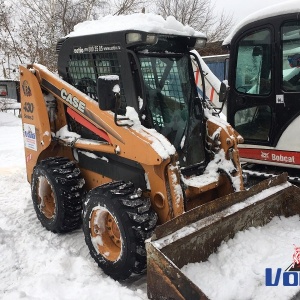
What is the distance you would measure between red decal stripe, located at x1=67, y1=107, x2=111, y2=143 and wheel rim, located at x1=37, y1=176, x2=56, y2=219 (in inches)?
30.8

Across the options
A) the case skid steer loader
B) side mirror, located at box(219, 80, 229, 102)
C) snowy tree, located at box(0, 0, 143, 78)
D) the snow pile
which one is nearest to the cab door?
side mirror, located at box(219, 80, 229, 102)

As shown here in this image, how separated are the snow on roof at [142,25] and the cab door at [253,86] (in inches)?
50.9

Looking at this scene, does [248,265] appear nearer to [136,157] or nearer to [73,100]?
[136,157]

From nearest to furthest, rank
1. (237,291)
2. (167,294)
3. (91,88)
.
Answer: (167,294), (237,291), (91,88)

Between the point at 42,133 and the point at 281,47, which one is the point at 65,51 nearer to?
the point at 42,133

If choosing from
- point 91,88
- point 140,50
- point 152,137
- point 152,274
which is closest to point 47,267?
point 152,274

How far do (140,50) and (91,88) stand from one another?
0.78 m

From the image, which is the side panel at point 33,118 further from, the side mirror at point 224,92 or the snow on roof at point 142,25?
the side mirror at point 224,92

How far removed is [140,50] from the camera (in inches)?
134

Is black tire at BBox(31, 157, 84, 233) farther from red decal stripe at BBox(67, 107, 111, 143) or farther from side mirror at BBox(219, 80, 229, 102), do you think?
side mirror at BBox(219, 80, 229, 102)

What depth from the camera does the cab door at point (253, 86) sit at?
181 inches

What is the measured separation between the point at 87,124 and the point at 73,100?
0.30m

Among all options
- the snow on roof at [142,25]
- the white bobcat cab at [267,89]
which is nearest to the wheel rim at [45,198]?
the snow on roof at [142,25]

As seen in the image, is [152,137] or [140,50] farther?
[140,50]
